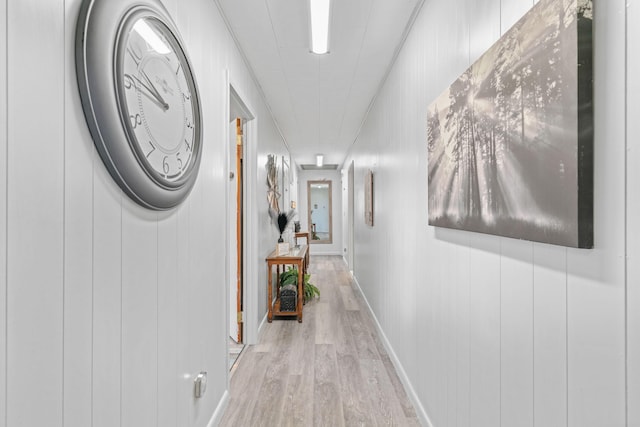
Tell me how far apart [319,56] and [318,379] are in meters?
2.36

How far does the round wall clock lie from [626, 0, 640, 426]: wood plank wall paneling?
1183 mm

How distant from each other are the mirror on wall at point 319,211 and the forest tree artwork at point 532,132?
778 centimetres

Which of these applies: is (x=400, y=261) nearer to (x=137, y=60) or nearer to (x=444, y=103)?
(x=444, y=103)

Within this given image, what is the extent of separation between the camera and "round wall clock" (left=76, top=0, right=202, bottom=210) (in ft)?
2.82

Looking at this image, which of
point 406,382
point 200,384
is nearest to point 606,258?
point 200,384

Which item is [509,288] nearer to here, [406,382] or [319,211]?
[406,382]

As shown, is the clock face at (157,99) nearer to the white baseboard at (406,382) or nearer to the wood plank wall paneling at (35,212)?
the wood plank wall paneling at (35,212)

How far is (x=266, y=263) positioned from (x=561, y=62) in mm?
3140

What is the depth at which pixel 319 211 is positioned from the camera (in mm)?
9195

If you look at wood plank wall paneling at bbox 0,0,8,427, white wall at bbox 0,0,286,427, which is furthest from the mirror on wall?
wood plank wall paneling at bbox 0,0,8,427

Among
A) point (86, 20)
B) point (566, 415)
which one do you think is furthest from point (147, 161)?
point (566, 415)

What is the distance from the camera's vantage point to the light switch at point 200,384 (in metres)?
1.57

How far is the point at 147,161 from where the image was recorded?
1060 millimetres

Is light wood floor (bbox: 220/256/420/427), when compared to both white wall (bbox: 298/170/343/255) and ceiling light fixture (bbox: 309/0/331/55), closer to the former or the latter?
ceiling light fixture (bbox: 309/0/331/55)
